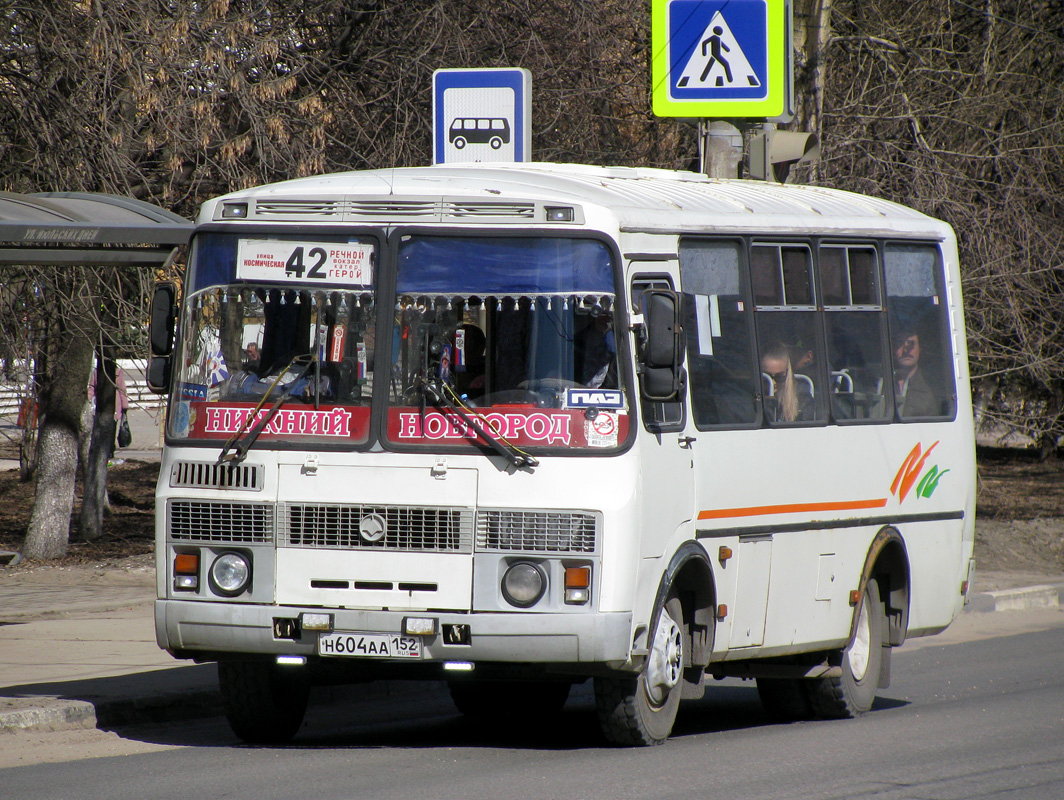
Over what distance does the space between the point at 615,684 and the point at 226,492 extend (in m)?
2.05

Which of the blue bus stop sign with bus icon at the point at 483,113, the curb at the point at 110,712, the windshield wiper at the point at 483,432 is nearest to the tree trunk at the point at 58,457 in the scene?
the blue bus stop sign with bus icon at the point at 483,113

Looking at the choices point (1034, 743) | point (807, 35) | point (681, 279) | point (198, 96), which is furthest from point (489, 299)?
point (807, 35)

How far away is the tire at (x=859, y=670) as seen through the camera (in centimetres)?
940

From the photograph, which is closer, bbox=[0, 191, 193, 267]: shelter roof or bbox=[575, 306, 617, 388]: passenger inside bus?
bbox=[575, 306, 617, 388]: passenger inside bus

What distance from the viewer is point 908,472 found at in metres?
9.59

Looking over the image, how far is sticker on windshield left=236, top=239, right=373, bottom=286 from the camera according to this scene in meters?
7.46

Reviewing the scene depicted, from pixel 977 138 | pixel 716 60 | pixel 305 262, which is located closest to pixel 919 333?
pixel 716 60

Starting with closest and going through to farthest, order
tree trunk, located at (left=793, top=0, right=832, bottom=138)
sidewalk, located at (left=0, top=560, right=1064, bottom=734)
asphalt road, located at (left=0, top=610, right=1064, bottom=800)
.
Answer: asphalt road, located at (left=0, top=610, right=1064, bottom=800) → sidewalk, located at (left=0, top=560, right=1064, bottom=734) → tree trunk, located at (left=793, top=0, right=832, bottom=138)

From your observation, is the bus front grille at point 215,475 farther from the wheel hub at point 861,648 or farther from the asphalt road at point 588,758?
the wheel hub at point 861,648

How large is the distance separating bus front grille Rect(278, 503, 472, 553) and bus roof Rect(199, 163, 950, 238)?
138cm

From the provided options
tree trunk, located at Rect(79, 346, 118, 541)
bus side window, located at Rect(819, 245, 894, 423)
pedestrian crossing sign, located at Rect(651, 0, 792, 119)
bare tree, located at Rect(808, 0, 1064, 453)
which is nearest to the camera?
bus side window, located at Rect(819, 245, 894, 423)

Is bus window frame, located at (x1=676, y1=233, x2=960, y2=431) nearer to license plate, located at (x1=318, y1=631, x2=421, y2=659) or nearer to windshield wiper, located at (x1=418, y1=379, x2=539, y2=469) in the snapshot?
windshield wiper, located at (x1=418, y1=379, x2=539, y2=469)

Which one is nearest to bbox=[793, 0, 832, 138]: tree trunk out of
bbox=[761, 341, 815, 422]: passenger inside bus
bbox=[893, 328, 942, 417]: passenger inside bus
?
bbox=[893, 328, 942, 417]: passenger inside bus

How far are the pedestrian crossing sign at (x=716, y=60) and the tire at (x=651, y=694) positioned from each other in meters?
5.00
